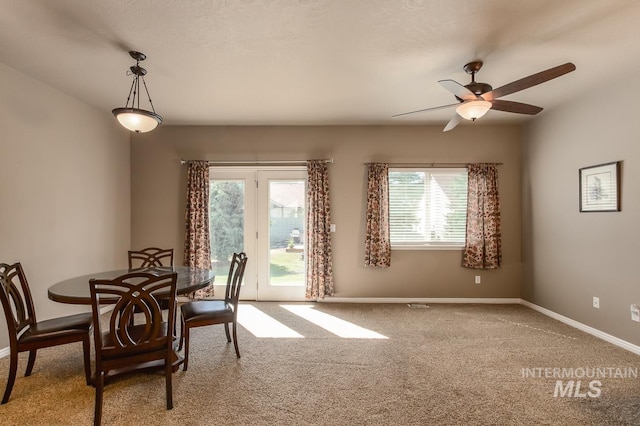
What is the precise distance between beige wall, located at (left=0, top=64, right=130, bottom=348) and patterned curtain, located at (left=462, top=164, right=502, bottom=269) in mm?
5221

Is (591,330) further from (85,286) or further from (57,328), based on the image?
(57,328)

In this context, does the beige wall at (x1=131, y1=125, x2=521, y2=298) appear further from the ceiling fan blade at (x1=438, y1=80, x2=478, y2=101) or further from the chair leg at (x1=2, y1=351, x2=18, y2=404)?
the chair leg at (x1=2, y1=351, x2=18, y2=404)

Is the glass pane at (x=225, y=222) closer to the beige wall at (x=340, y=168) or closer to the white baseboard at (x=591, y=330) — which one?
the beige wall at (x=340, y=168)

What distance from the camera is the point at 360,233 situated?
498cm

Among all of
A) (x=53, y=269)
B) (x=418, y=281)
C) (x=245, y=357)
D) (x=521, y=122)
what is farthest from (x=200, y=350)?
(x=521, y=122)

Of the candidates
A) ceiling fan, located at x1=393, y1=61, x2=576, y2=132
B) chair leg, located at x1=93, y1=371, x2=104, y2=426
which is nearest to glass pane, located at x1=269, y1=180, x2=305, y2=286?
ceiling fan, located at x1=393, y1=61, x2=576, y2=132

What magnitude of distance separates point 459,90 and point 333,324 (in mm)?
2859

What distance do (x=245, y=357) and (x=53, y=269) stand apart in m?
2.49

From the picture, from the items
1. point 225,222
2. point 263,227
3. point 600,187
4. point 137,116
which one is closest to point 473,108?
point 600,187

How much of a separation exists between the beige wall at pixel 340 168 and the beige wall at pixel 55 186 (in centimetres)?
40

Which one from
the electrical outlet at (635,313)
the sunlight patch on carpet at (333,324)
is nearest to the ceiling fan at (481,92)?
the electrical outlet at (635,313)

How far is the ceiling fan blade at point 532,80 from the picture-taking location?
7.55 ft

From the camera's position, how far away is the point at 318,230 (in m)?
4.86

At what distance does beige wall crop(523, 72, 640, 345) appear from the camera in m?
3.26
